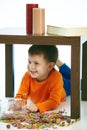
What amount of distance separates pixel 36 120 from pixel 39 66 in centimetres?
22

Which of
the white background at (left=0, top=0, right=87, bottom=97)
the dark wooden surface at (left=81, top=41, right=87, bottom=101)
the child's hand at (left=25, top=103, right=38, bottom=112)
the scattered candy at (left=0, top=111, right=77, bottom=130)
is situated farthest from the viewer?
the white background at (left=0, top=0, right=87, bottom=97)

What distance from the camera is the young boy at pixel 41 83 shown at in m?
1.34

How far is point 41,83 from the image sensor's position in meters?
1.40

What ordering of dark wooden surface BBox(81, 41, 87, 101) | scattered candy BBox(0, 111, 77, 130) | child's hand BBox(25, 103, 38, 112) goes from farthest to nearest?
1. dark wooden surface BBox(81, 41, 87, 101)
2. child's hand BBox(25, 103, 38, 112)
3. scattered candy BBox(0, 111, 77, 130)

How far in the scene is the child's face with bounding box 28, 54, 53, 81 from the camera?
4.39ft

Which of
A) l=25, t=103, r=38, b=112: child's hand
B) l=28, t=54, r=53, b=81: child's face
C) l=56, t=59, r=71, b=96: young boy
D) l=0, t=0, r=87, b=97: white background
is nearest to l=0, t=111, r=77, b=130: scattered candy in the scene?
l=25, t=103, r=38, b=112: child's hand

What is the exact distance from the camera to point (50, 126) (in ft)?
3.87

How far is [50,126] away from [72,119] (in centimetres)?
9

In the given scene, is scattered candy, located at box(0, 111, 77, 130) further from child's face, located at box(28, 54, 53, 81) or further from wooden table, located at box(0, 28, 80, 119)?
child's face, located at box(28, 54, 53, 81)

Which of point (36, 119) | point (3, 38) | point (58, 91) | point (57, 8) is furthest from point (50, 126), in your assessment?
point (57, 8)

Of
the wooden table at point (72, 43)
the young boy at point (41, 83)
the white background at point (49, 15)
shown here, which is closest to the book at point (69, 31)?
the wooden table at point (72, 43)

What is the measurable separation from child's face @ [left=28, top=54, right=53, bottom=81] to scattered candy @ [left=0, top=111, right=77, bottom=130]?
154mm

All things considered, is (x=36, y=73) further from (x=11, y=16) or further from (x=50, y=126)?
(x=11, y=16)

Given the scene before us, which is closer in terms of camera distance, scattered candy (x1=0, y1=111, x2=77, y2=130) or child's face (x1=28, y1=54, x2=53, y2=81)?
scattered candy (x1=0, y1=111, x2=77, y2=130)
